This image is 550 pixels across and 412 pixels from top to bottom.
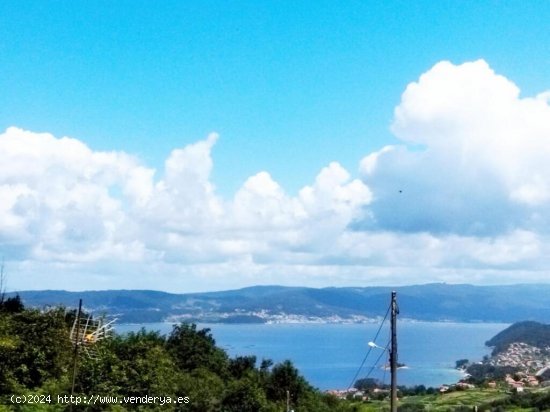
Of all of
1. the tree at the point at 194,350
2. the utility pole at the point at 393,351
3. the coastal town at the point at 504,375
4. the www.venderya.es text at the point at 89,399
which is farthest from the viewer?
the coastal town at the point at 504,375

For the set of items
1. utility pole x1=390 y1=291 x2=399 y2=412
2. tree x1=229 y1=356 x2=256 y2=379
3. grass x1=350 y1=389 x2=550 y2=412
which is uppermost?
utility pole x1=390 y1=291 x2=399 y2=412

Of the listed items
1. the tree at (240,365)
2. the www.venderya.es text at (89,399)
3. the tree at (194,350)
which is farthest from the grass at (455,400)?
the www.venderya.es text at (89,399)

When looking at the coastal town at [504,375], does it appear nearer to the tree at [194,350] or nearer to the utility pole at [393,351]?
the tree at [194,350]

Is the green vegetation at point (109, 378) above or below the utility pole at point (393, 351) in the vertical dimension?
below

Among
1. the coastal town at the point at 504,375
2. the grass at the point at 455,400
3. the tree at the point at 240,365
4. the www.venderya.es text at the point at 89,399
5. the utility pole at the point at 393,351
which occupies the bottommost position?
the coastal town at the point at 504,375

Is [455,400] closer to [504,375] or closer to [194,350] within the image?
[194,350]

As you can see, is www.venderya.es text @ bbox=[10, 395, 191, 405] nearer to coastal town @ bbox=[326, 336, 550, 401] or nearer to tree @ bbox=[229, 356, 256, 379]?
tree @ bbox=[229, 356, 256, 379]

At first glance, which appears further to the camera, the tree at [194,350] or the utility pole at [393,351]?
the tree at [194,350]

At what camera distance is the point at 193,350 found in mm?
47969

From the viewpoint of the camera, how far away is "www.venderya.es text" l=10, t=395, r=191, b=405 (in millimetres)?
22641

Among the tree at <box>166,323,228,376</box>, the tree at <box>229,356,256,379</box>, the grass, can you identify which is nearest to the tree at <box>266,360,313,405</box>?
the tree at <box>166,323,228,376</box>

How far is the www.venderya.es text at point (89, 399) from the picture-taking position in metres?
22.6

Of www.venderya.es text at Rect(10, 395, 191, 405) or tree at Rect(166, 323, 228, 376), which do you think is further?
tree at Rect(166, 323, 228, 376)

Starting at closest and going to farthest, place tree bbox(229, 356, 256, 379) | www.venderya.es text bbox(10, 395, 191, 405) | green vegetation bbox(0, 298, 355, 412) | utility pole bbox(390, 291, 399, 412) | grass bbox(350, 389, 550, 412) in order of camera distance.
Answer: utility pole bbox(390, 291, 399, 412)
www.venderya.es text bbox(10, 395, 191, 405)
green vegetation bbox(0, 298, 355, 412)
tree bbox(229, 356, 256, 379)
grass bbox(350, 389, 550, 412)
